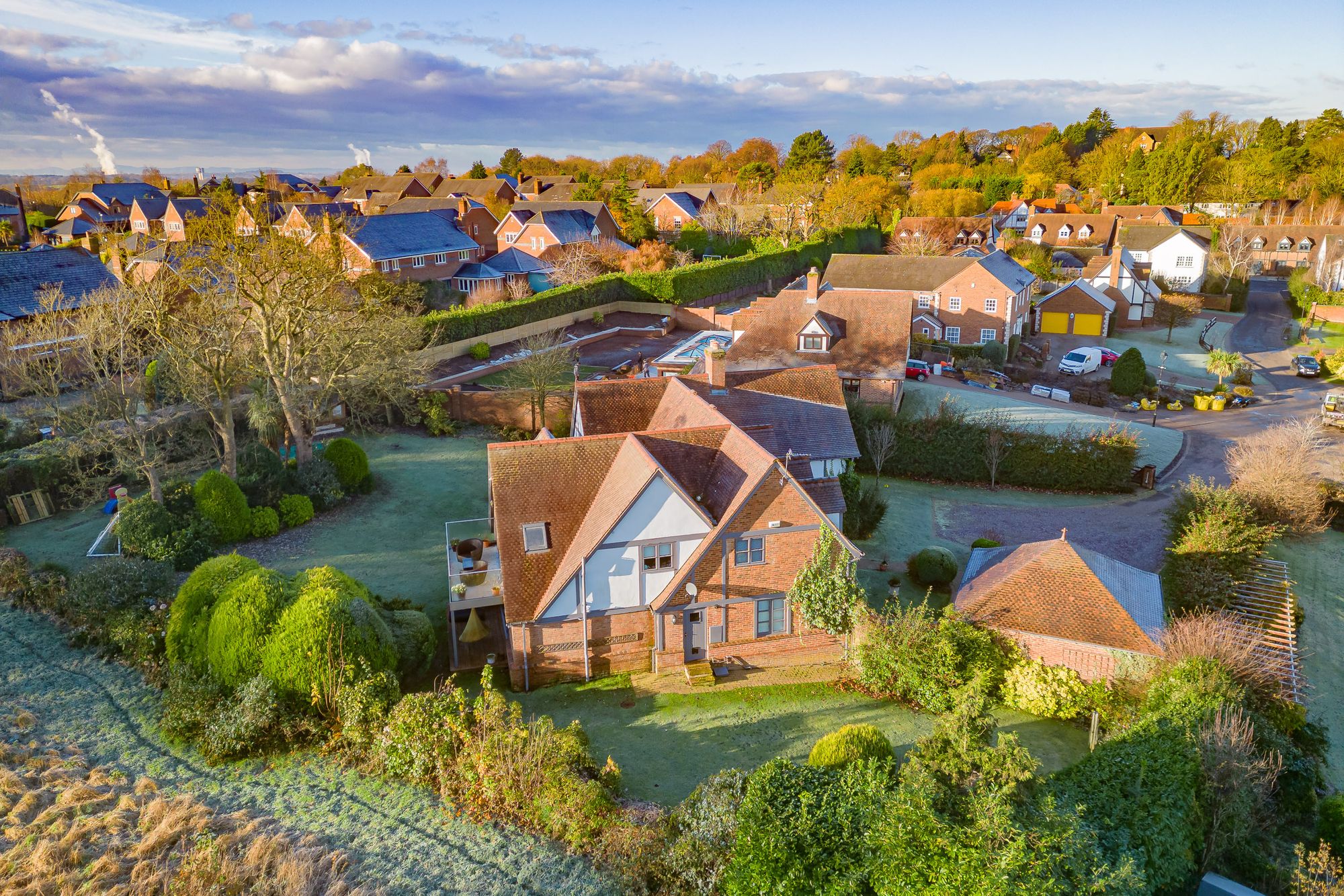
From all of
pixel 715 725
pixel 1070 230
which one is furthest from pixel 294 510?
pixel 1070 230

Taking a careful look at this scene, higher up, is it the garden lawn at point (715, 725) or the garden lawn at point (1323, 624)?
the garden lawn at point (715, 725)

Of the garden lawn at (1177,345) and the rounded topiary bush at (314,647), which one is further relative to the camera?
the garden lawn at (1177,345)

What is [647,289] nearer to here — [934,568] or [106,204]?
[934,568]

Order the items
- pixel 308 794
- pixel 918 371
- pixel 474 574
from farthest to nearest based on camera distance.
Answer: pixel 918 371 → pixel 474 574 → pixel 308 794

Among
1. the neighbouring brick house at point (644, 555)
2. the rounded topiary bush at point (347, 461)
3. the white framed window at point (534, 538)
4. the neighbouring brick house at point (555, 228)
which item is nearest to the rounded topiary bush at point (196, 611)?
the neighbouring brick house at point (644, 555)

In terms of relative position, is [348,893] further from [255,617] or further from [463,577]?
[463,577]

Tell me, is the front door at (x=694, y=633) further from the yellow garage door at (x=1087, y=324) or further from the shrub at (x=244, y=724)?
the yellow garage door at (x=1087, y=324)
